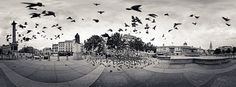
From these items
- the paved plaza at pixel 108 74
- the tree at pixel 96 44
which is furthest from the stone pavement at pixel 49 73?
the tree at pixel 96 44

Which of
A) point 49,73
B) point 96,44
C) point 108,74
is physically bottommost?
point 108,74

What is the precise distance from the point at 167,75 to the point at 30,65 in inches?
344

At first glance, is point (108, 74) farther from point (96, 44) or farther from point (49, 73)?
point (49, 73)

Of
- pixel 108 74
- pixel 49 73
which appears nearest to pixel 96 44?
pixel 108 74

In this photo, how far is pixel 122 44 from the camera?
15781 mm

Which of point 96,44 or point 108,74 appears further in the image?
point 96,44

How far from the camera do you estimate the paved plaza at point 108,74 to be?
13000mm

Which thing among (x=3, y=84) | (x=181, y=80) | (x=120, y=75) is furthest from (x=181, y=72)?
(x=3, y=84)

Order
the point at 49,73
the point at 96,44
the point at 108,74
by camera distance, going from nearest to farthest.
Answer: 1. the point at 49,73
2. the point at 108,74
3. the point at 96,44

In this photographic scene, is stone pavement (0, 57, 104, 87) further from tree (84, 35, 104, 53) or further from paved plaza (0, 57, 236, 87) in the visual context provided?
tree (84, 35, 104, 53)

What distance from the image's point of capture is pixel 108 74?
15.2 metres

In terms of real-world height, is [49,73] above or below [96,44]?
below

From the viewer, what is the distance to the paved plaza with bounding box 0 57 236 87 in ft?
42.7

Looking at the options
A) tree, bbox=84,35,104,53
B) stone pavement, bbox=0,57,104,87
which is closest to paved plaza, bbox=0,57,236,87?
stone pavement, bbox=0,57,104,87
